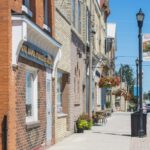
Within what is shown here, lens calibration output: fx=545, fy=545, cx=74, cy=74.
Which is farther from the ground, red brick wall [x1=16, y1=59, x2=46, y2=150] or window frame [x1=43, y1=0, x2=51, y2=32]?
window frame [x1=43, y1=0, x2=51, y2=32]

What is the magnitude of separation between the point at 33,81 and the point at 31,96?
56 centimetres

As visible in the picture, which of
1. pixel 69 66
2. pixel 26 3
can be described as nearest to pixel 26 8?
pixel 26 3

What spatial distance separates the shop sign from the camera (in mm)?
13461

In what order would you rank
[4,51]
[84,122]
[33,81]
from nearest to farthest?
[4,51]
[33,81]
[84,122]

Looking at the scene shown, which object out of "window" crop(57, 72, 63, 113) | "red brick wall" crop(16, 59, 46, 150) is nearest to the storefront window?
"window" crop(57, 72, 63, 113)

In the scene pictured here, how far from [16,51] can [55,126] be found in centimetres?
717

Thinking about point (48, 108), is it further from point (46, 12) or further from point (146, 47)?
point (146, 47)

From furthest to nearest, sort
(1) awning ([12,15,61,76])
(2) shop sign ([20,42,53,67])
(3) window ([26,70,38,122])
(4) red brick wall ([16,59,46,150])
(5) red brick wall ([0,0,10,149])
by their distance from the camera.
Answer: (3) window ([26,70,38,122]) < (2) shop sign ([20,42,53,67]) < (4) red brick wall ([16,59,46,150]) < (1) awning ([12,15,61,76]) < (5) red brick wall ([0,0,10,149])

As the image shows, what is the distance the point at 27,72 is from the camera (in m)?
14.7

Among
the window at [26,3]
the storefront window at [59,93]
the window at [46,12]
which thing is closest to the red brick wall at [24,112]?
the window at [26,3]

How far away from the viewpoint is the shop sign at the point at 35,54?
13.5 metres

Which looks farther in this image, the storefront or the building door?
the building door

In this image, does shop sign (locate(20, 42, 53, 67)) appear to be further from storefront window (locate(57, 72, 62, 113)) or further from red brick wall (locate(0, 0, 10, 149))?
storefront window (locate(57, 72, 62, 113))

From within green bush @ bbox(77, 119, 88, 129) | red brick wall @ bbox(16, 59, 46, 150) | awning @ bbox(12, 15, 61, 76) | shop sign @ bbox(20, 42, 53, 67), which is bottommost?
green bush @ bbox(77, 119, 88, 129)
